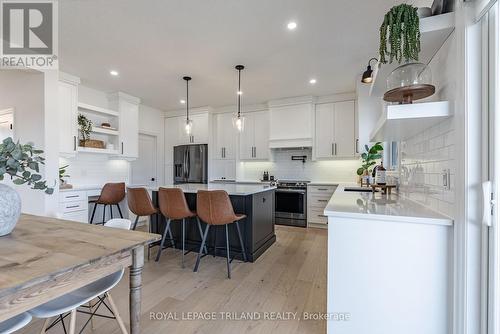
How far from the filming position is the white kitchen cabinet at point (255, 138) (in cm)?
541

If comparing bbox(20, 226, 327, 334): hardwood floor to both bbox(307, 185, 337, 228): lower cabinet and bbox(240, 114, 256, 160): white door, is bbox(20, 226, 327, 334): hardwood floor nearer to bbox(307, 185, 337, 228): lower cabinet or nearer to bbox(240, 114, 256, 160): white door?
bbox(307, 185, 337, 228): lower cabinet

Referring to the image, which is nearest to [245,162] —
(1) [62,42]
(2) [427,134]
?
(1) [62,42]

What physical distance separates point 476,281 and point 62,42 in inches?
165

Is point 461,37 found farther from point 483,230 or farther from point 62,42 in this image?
point 62,42

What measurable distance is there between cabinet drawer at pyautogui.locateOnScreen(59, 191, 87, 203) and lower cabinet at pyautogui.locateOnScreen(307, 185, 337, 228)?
402 cm

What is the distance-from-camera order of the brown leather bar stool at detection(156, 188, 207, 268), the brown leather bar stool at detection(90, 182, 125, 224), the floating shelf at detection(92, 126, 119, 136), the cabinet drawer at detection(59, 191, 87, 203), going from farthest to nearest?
the floating shelf at detection(92, 126, 119, 136) < the brown leather bar stool at detection(90, 182, 125, 224) < the cabinet drawer at detection(59, 191, 87, 203) < the brown leather bar stool at detection(156, 188, 207, 268)

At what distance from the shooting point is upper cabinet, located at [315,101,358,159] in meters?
4.64

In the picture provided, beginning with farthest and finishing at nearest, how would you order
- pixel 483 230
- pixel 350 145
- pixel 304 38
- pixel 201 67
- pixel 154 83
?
pixel 350 145 → pixel 154 83 → pixel 201 67 → pixel 304 38 → pixel 483 230

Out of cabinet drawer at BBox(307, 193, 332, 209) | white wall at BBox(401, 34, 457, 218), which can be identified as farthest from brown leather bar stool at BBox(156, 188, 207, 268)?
cabinet drawer at BBox(307, 193, 332, 209)

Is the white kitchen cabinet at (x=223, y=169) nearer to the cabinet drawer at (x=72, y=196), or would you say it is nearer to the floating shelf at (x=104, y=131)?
the floating shelf at (x=104, y=131)

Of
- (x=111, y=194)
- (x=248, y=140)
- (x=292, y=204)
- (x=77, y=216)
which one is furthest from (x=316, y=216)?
(x=77, y=216)

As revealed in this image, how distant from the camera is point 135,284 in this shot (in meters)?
1.25

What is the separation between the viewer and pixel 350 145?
183 inches

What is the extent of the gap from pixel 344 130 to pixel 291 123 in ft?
3.49
